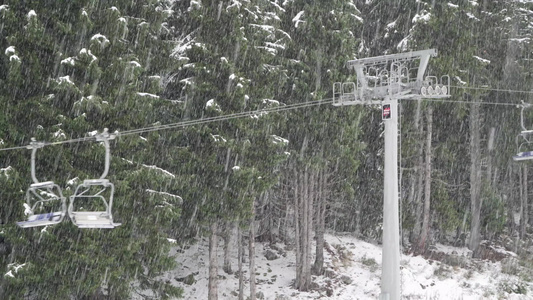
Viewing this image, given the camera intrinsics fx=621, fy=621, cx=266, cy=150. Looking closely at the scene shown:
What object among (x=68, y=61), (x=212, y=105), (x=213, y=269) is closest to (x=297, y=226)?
(x=213, y=269)

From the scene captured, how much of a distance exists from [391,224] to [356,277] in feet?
30.6

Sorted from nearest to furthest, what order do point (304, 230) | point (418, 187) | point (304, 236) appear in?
point (304, 236), point (304, 230), point (418, 187)

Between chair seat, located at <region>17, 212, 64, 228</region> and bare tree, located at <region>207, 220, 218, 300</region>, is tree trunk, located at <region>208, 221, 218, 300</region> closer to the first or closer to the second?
bare tree, located at <region>207, 220, 218, 300</region>

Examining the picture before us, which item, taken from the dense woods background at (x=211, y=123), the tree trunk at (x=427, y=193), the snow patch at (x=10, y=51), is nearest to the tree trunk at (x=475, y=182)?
the dense woods background at (x=211, y=123)

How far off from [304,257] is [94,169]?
9.28 meters

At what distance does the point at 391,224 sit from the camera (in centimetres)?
1405

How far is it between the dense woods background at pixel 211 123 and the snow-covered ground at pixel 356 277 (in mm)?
833

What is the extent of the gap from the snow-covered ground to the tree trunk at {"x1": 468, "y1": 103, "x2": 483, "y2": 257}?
1.83 metres

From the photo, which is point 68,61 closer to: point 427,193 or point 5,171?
point 5,171

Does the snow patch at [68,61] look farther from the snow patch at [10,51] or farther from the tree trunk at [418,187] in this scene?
the tree trunk at [418,187]

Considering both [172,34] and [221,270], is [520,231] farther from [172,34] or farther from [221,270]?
[172,34]

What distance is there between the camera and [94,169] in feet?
48.4

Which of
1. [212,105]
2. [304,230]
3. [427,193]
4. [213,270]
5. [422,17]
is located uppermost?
[422,17]

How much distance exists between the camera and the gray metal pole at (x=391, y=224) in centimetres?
1375
